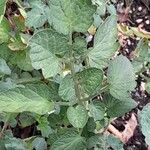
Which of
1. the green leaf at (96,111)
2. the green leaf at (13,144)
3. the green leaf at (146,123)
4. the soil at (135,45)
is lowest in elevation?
the soil at (135,45)

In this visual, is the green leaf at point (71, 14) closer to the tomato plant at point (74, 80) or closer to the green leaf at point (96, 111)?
the tomato plant at point (74, 80)

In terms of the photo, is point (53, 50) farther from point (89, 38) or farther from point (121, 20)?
point (121, 20)

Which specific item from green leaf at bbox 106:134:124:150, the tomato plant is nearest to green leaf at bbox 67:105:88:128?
the tomato plant

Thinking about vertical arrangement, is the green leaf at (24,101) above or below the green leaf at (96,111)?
above

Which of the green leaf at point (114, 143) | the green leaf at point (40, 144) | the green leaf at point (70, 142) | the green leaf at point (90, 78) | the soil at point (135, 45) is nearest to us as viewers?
the green leaf at point (90, 78)

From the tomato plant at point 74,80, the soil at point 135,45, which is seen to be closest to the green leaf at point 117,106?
the tomato plant at point 74,80

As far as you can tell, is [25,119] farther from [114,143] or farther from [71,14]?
[71,14]

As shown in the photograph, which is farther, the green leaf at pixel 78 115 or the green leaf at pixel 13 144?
the green leaf at pixel 13 144

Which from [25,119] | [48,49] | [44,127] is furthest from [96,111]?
[25,119]
